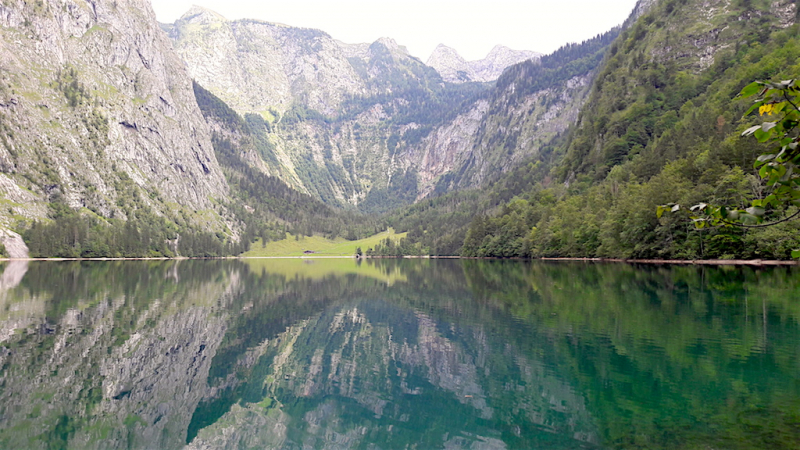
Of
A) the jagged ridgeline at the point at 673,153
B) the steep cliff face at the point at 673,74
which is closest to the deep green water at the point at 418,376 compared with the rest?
the jagged ridgeline at the point at 673,153

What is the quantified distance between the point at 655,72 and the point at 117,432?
666 ft

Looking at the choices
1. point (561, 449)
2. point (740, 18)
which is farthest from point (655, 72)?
point (561, 449)

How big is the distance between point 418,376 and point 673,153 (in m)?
117

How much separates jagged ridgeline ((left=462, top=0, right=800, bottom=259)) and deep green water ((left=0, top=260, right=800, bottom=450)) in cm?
3568

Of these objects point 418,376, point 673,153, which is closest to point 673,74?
point 673,153

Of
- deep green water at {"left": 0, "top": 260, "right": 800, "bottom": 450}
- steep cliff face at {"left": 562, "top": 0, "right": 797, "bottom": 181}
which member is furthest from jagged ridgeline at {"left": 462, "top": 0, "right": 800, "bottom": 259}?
deep green water at {"left": 0, "top": 260, "right": 800, "bottom": 450}

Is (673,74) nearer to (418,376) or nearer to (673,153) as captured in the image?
(673,153)

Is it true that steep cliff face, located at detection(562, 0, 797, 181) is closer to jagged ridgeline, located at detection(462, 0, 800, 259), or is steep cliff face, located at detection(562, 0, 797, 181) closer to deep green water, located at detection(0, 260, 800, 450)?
jagged ridgeline, located at detection(462, 0, 800, 259)

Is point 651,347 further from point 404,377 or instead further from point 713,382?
point 404,377

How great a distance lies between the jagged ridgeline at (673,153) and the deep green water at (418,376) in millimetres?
35685

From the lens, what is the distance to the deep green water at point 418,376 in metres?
16.1

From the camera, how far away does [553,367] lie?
75.3ft

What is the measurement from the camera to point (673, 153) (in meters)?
116

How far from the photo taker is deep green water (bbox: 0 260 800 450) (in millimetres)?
16062
